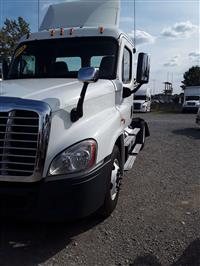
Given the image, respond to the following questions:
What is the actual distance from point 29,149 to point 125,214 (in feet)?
6.40

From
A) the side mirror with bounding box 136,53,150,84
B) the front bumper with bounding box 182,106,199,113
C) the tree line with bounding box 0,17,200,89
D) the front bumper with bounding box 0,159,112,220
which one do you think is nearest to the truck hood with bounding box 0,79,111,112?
the front bumper with bounding box 0,159,112,220

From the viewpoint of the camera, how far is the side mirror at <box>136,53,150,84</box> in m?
5.36

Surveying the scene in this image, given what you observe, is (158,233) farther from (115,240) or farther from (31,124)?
(31,124)

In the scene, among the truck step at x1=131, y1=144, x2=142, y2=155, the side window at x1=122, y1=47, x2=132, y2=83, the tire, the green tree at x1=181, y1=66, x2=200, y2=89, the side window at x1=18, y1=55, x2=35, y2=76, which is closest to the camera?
the tire

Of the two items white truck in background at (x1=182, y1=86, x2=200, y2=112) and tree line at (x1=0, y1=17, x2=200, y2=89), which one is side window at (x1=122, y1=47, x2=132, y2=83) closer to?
tree line at (x1=0, y1=17, x2=200, y2=89)

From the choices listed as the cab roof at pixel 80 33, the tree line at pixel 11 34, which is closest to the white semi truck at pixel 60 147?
the cab roof at pixel 80 33

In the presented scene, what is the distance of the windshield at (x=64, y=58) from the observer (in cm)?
538

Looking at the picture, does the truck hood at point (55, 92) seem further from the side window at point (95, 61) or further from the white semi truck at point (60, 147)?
the side window at point (95, 61)

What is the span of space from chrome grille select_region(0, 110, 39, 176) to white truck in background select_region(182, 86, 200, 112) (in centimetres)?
3308

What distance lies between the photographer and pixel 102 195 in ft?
12.6

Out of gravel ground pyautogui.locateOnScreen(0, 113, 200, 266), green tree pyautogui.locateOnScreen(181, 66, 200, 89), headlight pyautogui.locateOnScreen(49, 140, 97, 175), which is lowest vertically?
gravel ground pyautogui.locateOnScreen(0, 113, 200, 266)

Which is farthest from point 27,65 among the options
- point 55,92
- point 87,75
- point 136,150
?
point 136,150

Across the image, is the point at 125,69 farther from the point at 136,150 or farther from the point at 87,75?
the point at 87,75

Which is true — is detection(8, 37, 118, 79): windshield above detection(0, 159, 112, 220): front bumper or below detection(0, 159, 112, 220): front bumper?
above
